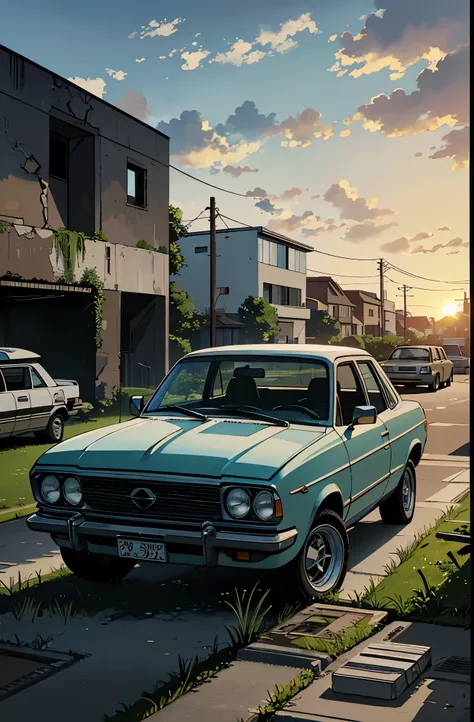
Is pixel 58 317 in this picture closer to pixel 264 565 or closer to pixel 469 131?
pixel 264 565

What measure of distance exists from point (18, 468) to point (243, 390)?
685 cm

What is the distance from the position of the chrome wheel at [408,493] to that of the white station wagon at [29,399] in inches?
338

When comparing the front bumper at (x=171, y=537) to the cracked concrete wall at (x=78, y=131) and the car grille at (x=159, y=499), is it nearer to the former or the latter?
the car grille at (x=159, y=499)

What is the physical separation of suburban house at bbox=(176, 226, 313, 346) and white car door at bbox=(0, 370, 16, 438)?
1685 inches

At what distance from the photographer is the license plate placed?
18.7ft

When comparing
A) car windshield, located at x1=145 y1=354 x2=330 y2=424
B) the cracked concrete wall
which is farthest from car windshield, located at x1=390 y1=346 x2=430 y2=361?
car windshield, located at x1=145 y1=354 x2=330 y2=424

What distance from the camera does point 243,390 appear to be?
7668 millimetres

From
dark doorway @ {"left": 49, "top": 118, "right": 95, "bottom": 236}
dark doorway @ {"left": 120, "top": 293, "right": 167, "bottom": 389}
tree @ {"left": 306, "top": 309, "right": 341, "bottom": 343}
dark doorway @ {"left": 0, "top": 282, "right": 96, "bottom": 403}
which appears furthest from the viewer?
tree @ {"left": 306, "top": 309, "right": 341, "bottom": 343}

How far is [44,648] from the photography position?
17.3 feet

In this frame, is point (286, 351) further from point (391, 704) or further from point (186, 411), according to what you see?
point (391, 704)

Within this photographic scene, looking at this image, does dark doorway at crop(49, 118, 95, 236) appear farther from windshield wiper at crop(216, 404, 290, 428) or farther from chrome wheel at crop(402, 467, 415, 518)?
windshield wiper at crop(216, 404, 290, 428)

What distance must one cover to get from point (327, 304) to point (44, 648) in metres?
88.2

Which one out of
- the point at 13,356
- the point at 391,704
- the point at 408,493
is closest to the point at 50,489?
the point at 391,704

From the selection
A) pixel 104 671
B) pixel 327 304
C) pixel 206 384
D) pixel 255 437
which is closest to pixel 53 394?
pixel 206 384
